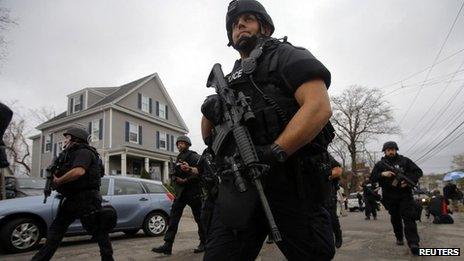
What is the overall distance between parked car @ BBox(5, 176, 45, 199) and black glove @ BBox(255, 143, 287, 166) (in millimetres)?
9657

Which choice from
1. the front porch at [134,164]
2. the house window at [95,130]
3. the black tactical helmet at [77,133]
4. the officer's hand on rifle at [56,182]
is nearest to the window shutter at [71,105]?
the house window at [95,130]

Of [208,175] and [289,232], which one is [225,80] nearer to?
[289,232]

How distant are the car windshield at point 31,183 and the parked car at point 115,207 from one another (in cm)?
259

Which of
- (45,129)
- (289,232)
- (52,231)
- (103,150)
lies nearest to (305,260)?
(289,232)

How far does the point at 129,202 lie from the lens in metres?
8.91

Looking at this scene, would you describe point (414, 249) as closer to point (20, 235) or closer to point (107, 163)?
point (20, 235)

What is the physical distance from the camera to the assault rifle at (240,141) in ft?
6.08

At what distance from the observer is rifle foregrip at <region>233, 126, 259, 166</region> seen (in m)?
1.90

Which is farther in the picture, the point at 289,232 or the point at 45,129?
the point at 45,129

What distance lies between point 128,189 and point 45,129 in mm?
24105

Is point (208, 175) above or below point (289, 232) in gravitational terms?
above

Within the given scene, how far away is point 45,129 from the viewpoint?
29906mm

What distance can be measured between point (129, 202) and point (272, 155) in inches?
302

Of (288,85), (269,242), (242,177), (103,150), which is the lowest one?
(269,242)
